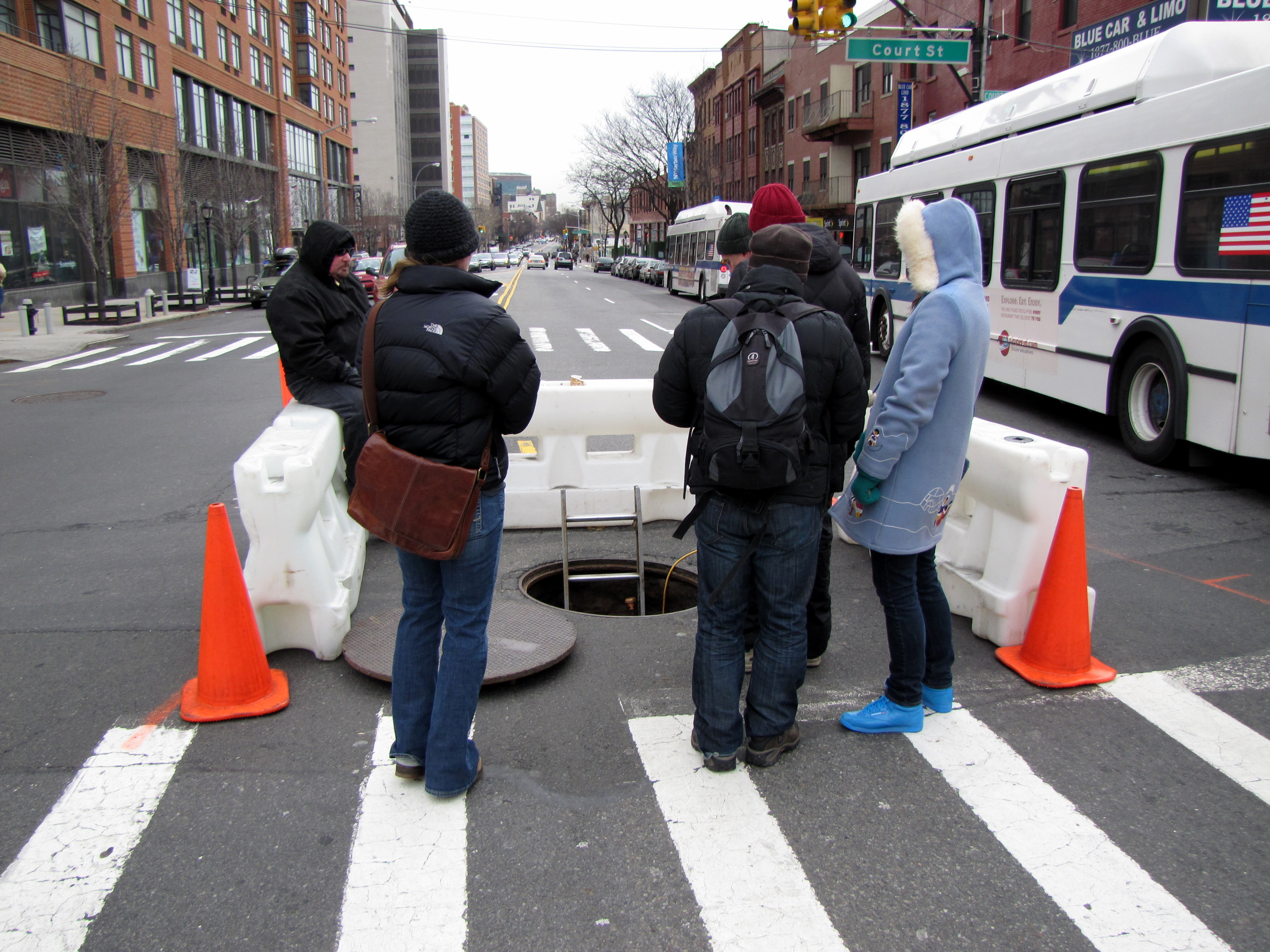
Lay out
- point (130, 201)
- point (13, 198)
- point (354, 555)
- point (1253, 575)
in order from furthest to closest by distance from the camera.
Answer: point (130, 201)
point (13, 198)
point (1253, 575)
point (354, 555)

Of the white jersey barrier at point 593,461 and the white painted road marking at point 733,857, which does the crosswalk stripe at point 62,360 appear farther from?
the white painted road marking at point 733,857

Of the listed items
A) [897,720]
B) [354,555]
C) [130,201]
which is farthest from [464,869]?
[130,201]

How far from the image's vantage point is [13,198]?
2756 cm

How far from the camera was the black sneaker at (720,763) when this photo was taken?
3.50 metres

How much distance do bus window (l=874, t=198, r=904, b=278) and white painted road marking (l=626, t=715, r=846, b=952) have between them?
43.1ft

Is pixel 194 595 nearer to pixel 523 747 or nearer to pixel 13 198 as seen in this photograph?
pixel 523 747

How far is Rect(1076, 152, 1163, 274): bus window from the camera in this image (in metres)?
8.66

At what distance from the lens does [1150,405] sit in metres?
8.93

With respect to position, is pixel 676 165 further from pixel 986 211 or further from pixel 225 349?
pixel 986 211

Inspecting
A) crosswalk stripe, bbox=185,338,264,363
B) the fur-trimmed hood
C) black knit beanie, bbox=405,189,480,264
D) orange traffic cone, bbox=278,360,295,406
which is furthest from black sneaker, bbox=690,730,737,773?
crosswalk stripe, bbox=185,338,264,363

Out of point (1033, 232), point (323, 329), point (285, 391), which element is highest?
point (1033, 232)

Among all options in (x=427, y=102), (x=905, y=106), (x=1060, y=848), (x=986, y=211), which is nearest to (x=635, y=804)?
(x=1060, y=848)

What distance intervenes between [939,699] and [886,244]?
13327mm

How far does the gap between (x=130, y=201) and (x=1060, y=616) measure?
125 feet
